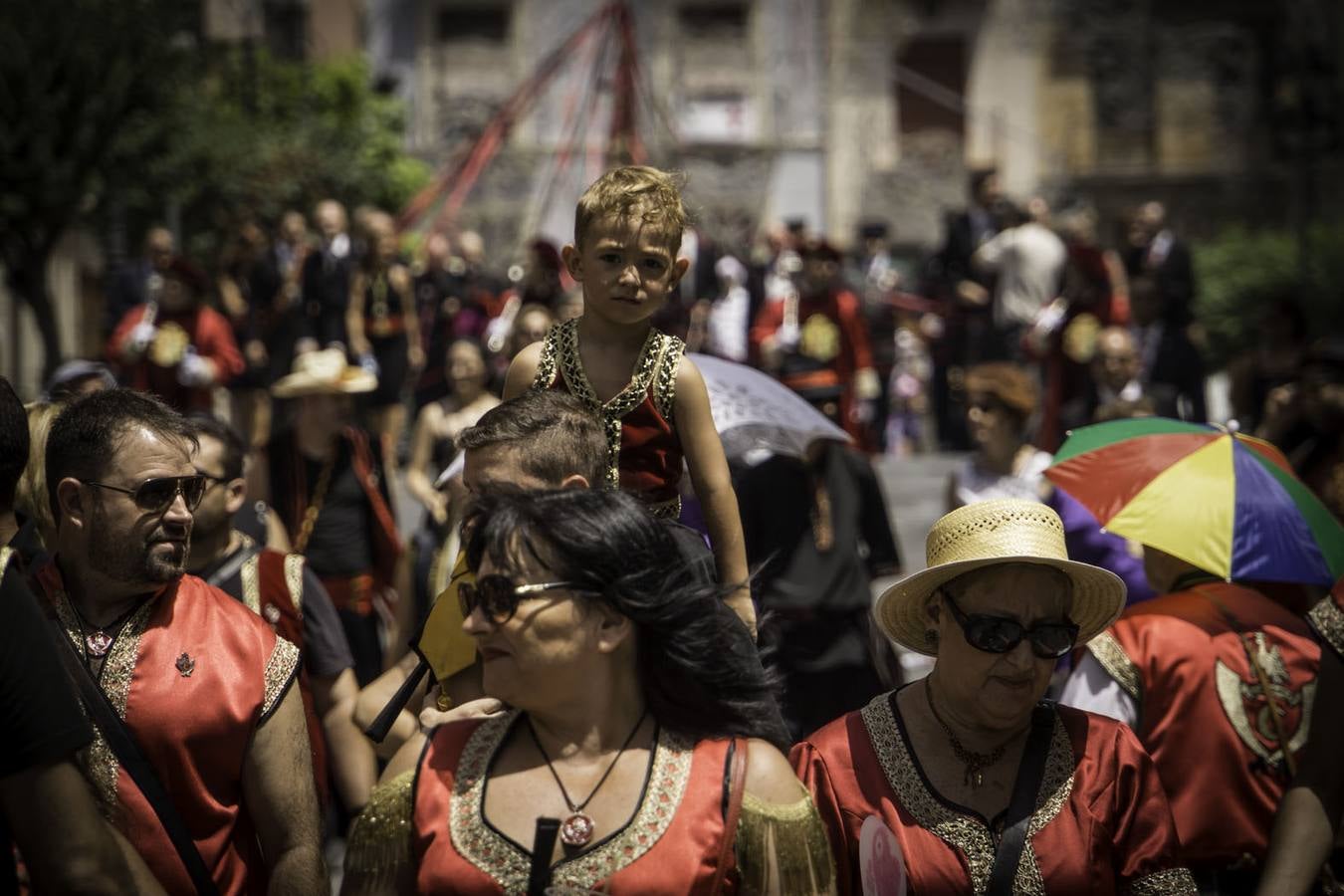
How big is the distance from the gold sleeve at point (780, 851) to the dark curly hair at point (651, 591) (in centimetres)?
18

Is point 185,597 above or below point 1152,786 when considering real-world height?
above

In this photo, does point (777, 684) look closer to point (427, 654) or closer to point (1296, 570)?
point (427, 654)

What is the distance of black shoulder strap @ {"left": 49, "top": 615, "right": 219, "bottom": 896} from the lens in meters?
3.75

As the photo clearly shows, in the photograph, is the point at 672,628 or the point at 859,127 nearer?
the point at 672,628

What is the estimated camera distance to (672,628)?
11.0 ft

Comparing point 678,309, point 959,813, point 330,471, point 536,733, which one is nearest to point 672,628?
point 536,733

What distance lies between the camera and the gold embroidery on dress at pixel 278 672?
390 centimetres

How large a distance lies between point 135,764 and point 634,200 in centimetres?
177

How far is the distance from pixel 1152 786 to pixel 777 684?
2.70 feet

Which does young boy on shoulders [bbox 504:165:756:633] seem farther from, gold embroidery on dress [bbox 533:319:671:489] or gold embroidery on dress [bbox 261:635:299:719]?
gold embroidery on dress [bbox 261:635:299:719]

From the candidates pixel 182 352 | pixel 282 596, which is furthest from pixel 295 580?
pixel 182 352

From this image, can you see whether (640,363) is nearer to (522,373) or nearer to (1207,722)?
(522,373)

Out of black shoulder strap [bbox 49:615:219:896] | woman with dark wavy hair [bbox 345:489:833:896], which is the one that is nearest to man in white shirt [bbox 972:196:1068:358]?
black shoulder strap [bbox 49:615:219:896]

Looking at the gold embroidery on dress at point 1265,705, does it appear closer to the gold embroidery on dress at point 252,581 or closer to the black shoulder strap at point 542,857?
the black shoulder strap at point 542,857
